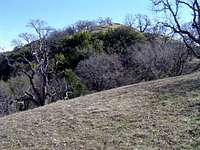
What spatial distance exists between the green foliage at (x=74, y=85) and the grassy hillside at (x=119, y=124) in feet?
59.3

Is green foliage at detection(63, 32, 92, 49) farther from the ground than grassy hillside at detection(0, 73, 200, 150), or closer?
farther from the ground

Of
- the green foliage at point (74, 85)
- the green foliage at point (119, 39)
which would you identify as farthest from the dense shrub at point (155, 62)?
the green foliage at point (74, 85)

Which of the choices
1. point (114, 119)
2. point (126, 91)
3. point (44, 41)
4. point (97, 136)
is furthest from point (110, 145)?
point (44, 41)

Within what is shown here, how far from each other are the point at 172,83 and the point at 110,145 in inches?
267

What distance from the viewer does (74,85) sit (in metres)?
34.3

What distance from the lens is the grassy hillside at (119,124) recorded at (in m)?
9.34

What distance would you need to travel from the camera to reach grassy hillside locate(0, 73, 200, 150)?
9336mm

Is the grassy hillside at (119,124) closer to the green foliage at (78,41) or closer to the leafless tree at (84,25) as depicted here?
the green foliage at (78,41)

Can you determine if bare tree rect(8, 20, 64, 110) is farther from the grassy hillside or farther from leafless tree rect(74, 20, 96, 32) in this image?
leafless tree rect(74, 20, 96, 32)

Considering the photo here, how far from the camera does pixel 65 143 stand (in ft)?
32.0

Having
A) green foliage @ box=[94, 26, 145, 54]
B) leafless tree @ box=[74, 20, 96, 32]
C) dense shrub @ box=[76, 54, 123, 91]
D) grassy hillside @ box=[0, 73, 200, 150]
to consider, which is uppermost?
leafless tree @ box=[74, 20, 96, 32]

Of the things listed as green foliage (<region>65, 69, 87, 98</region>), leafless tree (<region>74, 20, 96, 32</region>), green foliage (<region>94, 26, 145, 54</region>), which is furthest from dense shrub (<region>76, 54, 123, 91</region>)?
leafless tree (<region>74, 20, 96, 32</region>)

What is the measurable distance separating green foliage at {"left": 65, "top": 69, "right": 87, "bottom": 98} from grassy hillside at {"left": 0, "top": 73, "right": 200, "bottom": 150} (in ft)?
59.3

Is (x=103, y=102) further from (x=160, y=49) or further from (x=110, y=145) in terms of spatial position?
(x=160, y=49)
